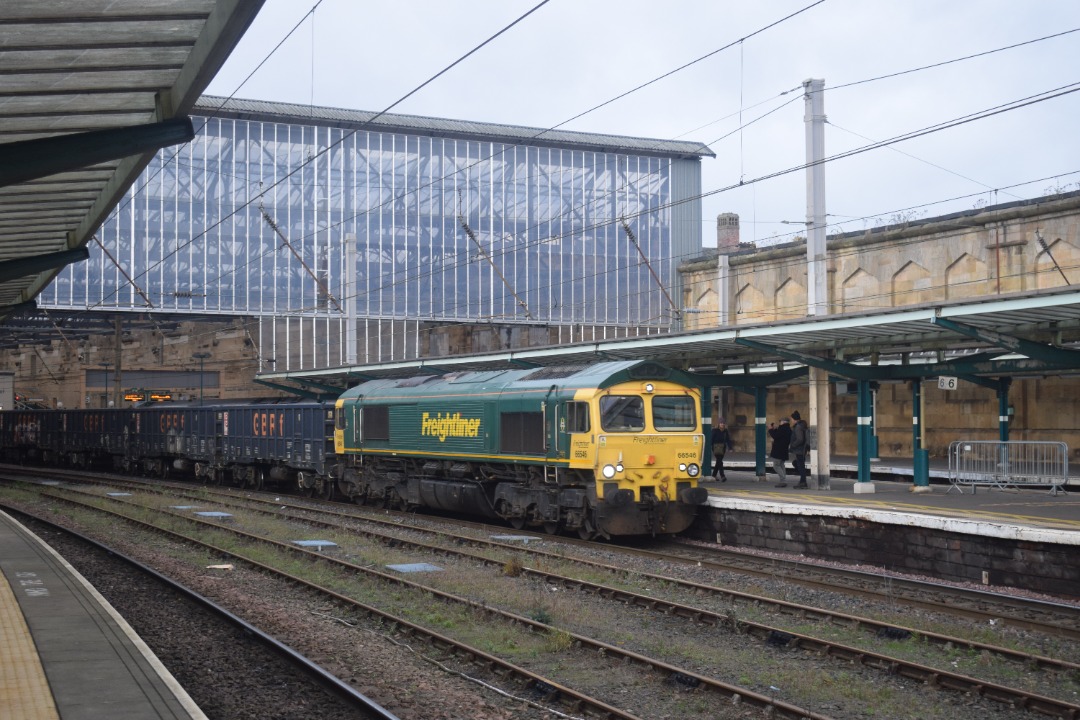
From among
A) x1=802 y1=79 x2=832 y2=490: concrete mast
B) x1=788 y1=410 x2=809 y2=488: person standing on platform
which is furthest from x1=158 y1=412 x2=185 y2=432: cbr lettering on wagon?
x1=802 y1=79 x2=832 y2=490: concrete mast

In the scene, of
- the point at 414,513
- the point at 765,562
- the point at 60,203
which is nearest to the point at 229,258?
the point at 414,513

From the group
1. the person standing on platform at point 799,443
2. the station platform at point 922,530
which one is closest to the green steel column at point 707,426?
the person standing on platform at point 799,443

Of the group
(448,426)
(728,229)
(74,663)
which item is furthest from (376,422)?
(728,229)

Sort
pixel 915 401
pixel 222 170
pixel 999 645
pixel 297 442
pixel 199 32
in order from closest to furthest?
1. pixel 199 32
2. pixel 999 645
3. pixel 915 401
4. pixel 297 442
5. pixel 222 170

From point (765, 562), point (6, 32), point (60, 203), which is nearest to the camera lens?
point (6, 32)

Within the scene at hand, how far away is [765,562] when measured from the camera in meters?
16.9

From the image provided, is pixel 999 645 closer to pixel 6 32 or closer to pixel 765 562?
pixel 765 562

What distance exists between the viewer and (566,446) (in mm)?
18641

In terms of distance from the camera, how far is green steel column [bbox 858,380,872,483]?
69.5 feet

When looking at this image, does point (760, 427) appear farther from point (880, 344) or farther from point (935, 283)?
point (935, 283)

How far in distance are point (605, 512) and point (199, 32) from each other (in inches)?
441

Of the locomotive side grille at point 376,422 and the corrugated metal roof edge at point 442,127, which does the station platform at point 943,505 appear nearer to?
the locomotive side grille at point 376,422

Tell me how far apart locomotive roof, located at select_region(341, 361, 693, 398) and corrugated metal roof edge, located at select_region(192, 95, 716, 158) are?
25736mm

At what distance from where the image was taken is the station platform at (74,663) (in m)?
7.75
